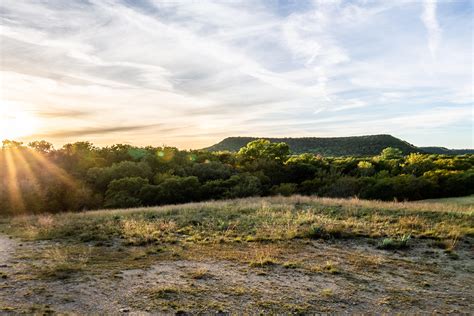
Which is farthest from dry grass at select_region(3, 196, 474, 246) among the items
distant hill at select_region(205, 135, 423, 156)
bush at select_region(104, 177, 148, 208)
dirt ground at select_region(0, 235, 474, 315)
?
distant hill at select_region(205, 135, 423, 156)

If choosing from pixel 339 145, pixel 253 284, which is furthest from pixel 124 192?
pixel 339 145

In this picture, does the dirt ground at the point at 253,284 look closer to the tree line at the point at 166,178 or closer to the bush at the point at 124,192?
the tree line at the point at 166,178

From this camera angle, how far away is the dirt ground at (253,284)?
7.72 m

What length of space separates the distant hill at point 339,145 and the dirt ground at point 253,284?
104m

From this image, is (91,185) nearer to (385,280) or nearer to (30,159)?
(30,159)

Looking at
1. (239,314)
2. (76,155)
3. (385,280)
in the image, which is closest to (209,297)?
(239,314)

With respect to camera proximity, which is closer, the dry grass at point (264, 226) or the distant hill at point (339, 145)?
the dry grass at point (264, 226)

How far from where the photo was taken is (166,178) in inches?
1769

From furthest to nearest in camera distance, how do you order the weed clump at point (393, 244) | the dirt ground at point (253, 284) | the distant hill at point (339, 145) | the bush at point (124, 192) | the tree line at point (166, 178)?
the distant hill at point (339, 145)
the bush at point (124, 192)
the tree line at point (166, 178)
the weed clump at point (393, 244)
the dirt ground at point (253, 284)

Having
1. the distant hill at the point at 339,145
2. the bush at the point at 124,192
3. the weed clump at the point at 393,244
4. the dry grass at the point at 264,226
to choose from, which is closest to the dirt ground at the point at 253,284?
the weed clump at the point at 393,244

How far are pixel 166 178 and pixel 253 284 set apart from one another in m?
37.0

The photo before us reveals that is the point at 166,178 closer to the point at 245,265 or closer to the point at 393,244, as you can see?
the point at 393,244

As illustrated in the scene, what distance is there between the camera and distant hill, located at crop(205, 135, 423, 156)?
393 ft

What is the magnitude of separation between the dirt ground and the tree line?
79.7 feet
